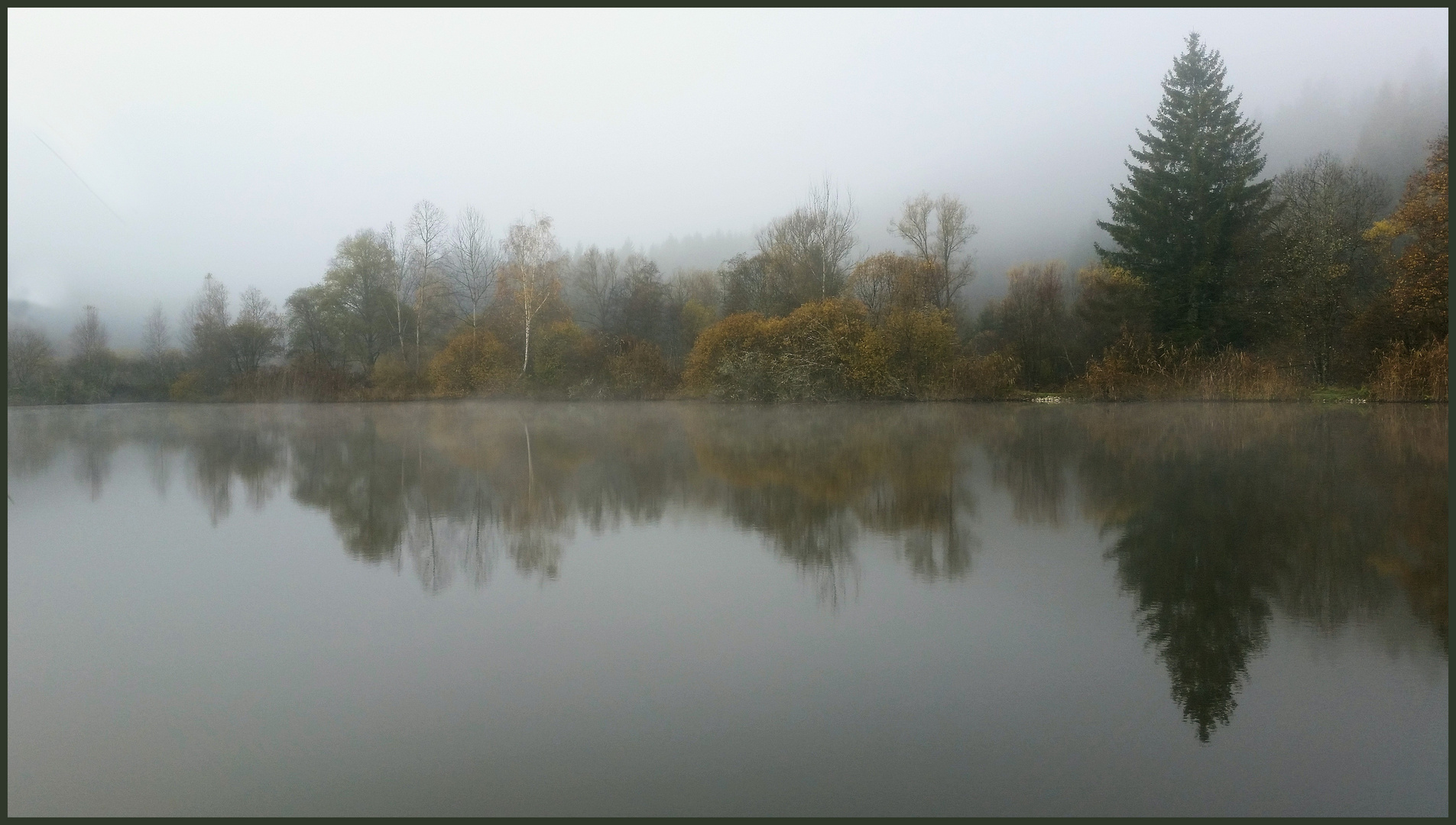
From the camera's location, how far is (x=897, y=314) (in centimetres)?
2583

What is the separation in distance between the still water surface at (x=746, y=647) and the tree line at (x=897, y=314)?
48.6ft

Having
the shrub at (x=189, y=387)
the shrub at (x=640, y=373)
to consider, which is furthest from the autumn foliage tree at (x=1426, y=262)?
the shrub at (x=189, y=387)

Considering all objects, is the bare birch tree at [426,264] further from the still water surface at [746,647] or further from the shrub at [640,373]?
the still water surface at [746,647]

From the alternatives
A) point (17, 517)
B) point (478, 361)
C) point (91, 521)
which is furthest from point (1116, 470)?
point (478, 361)

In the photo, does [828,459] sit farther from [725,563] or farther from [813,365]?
[813,365]

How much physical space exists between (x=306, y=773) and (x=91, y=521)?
6.51 m

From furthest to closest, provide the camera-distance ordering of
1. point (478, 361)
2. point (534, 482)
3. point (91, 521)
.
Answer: point (478, 361) < point (534, 482) < point (91, 521)

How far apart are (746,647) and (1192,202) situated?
29.3 metres

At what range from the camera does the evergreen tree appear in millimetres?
26234

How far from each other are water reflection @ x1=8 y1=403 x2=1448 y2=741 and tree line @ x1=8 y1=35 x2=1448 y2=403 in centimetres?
781

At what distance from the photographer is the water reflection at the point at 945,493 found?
450 centimetres

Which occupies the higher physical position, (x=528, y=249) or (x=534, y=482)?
(x=528, y=249)

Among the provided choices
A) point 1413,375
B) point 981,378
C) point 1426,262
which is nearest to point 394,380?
point 981,378

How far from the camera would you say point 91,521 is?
7410 mm
